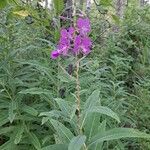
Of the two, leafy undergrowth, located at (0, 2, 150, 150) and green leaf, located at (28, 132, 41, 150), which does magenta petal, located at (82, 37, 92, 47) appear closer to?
leafy undergrowth, located at (0, 2, 150, 150)

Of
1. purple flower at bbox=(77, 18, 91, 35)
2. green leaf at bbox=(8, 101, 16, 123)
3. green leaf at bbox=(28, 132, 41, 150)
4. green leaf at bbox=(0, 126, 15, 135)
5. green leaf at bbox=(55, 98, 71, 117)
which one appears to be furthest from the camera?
green leaf at bbox=(0, 126, 15, 135)

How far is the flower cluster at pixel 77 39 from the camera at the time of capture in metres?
2.42

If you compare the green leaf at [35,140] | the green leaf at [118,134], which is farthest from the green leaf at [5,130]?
the green leaf at [118,134]

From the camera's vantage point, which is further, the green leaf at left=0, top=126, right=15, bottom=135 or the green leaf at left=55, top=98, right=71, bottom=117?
the green leaf at left=0, top=126, right=15, bottom=135

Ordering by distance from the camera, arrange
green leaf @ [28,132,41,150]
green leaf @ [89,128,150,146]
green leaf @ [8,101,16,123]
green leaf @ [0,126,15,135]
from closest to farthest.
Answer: green leaf @ [89,128,150,146] < green leaf @ [8,101,16,123] < green leaf @ [28,132,41,150] < green leaf @ [0,126,15,135]

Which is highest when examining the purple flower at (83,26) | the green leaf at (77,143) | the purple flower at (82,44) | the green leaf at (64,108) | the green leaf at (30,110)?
the purple flower at (83,26)

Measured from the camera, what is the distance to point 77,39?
2418 millimetres

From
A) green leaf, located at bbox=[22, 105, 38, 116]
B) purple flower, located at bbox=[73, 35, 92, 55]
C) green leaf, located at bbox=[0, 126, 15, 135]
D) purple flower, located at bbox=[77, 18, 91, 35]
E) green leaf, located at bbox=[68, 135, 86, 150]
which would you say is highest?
purple flower, located at bbox=[77, 18, 91, 35]

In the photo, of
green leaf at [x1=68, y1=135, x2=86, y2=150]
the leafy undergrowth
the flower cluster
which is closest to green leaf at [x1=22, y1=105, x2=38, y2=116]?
the leafy undergrowth

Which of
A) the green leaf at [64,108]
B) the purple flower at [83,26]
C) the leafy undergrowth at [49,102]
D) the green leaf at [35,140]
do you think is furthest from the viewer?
the green leaf at [35,140]

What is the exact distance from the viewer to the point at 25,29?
5.36 metres

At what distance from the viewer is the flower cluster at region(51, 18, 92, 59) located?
2.42 metres

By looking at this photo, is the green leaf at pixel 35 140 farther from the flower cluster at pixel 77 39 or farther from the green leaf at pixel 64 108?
the flower cluster at pixel 77 39

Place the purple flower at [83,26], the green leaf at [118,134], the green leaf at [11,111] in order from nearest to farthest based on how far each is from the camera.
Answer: the purple flower at [83,26], the green leaf at [118,134], the green leaf at [11,111]
